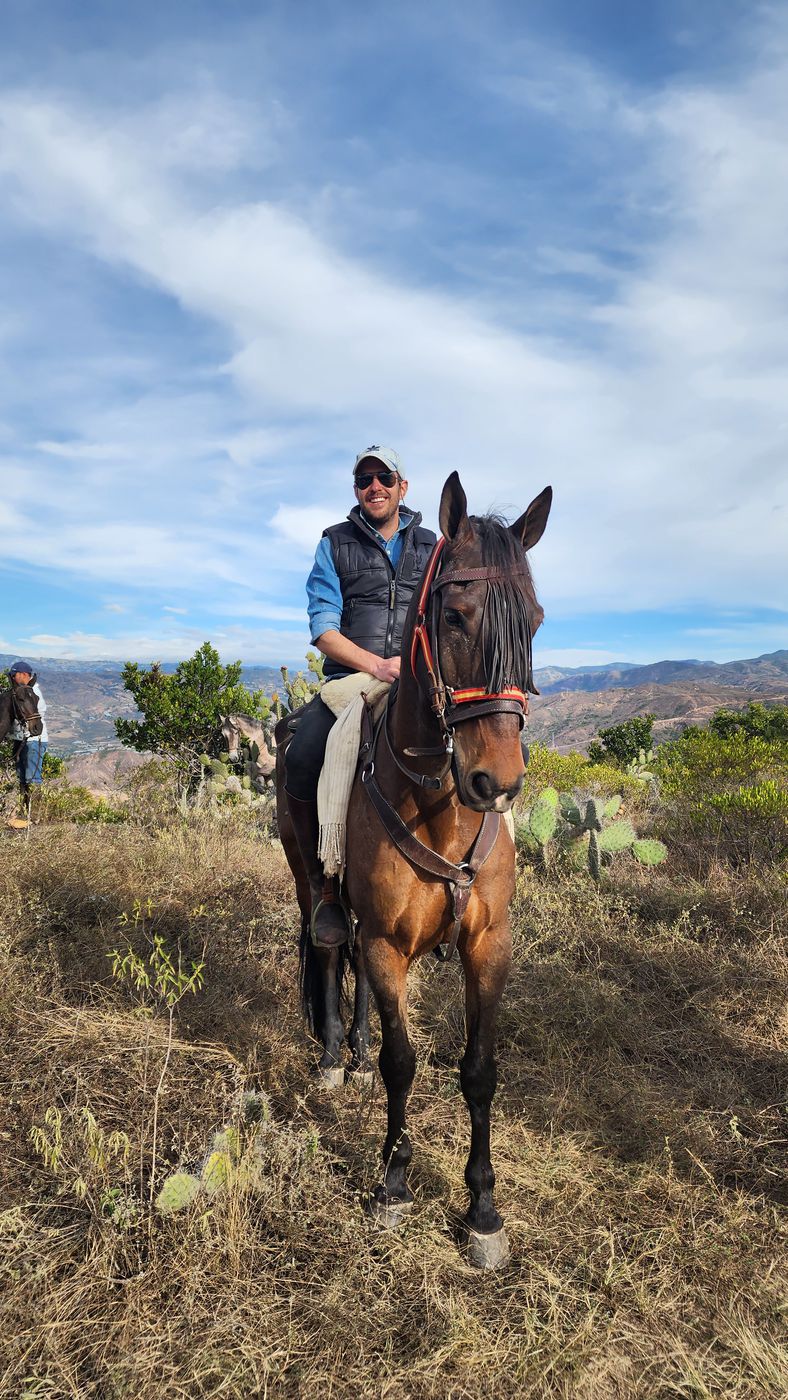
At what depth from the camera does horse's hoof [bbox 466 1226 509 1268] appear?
2.63 m

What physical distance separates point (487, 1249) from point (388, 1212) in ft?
1.34

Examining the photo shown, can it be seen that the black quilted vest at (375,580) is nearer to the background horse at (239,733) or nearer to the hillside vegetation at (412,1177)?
the hillside vegetation at (412,1177)

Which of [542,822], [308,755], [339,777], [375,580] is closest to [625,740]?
[542,822]

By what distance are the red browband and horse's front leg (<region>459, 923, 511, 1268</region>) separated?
1.10m

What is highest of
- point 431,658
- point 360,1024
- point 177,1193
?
point 431,658

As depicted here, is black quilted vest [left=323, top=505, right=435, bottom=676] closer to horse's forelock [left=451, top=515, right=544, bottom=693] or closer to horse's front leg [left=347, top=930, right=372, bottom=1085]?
horse's forelock [left=451, top=515, right=544, bottom=693]

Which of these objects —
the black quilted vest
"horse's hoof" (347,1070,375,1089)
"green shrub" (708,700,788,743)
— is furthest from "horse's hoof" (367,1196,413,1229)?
"green shrub" (708,700,788,743)

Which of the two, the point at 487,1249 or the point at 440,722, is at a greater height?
the point at 440,722

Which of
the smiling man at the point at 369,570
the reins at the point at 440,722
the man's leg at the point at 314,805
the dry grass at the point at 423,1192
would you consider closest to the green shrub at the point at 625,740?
the dry grass at the point at 423,1192

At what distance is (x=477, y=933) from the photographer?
276 centimetres

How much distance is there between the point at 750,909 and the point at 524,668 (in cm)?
437

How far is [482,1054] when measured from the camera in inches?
110

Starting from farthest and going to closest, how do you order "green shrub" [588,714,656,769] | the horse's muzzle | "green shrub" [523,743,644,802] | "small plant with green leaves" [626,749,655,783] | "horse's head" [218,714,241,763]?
"green shrub" [588,714,656,769] < "horse's head" [218,714,241,763] < "small plant with green leaves" [626,749,655,783] < "green shrub" [523,743,644,802] < the horse's muzzle

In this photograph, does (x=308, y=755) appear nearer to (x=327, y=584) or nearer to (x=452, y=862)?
(x=327, y=584)
